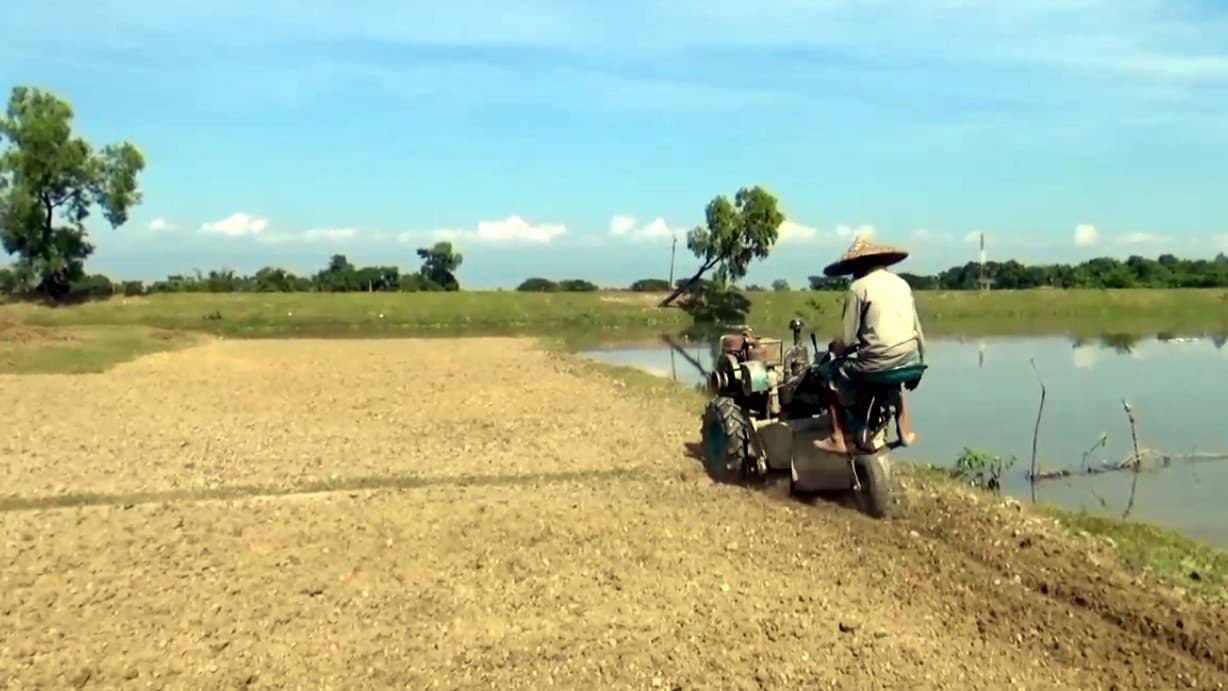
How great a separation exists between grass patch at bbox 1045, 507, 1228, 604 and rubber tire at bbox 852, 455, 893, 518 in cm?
178

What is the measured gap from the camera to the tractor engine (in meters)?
10.6

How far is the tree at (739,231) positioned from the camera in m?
60.0

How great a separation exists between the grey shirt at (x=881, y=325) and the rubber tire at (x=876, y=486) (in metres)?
0.91

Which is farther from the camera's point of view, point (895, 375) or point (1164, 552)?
point (1164, 552)

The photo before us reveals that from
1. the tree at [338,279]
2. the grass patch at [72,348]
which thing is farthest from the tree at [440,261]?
the grass patch at [72,348]

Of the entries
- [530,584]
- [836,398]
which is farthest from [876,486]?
[530,584]

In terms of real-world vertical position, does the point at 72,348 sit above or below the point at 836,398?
below

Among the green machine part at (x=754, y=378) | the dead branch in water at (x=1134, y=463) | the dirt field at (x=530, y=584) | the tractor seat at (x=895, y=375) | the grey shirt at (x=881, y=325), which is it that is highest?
the grey shirt at (x=881, y=325)

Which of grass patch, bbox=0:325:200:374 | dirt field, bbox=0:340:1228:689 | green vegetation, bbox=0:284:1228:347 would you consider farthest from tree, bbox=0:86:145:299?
dirt field, bbox=0:340:1228:689

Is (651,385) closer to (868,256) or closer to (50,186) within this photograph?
(868,256)

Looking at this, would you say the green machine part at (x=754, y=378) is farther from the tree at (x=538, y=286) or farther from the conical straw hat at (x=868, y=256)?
the tree at (x=538, y=286)

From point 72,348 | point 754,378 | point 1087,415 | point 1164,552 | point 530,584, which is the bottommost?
point 1087,415

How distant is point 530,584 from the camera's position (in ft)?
→ 23.7

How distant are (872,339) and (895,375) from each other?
1.01 ft
